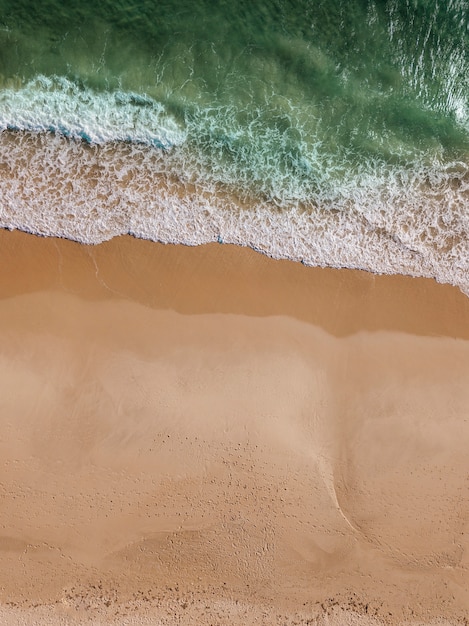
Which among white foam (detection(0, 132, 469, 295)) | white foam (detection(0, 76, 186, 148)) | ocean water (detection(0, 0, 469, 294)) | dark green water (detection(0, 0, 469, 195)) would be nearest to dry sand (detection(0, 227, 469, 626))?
white foam (detection(0, 132, 469, 295))

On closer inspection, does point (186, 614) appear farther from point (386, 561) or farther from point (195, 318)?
Answer: point (195, 318)

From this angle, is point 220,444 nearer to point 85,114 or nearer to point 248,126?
point 248,126

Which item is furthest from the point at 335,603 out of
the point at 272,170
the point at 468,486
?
the point at 272,170

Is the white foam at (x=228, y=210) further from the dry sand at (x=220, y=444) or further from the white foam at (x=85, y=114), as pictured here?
the dry sand at (x=220, y=444)

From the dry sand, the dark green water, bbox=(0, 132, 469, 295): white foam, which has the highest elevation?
the dark green water

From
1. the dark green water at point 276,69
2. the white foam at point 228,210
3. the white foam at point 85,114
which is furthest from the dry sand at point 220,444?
the dark green water at point 276,69

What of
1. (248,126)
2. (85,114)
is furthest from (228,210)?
(85,114)

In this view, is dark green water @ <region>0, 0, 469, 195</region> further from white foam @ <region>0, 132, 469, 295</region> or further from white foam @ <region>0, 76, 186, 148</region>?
white foam @ <region>0, 132, 469, 295</region>
